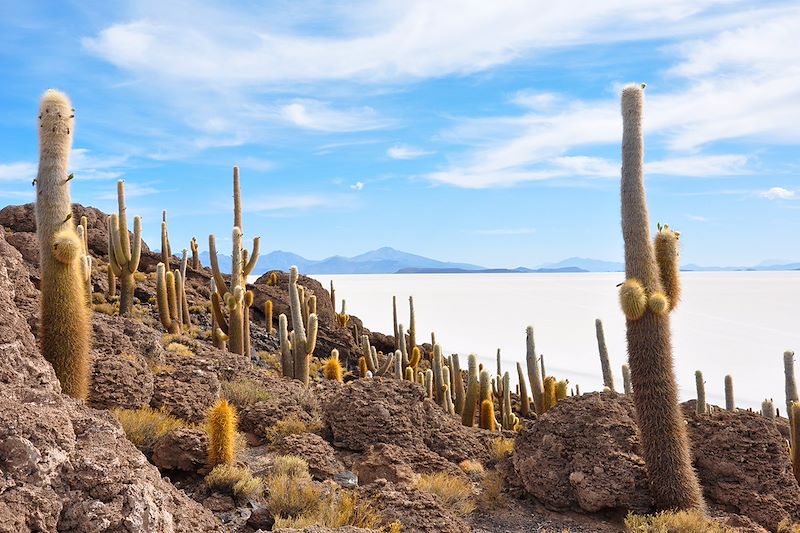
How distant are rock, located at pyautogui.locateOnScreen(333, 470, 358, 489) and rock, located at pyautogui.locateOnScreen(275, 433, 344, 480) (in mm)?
72

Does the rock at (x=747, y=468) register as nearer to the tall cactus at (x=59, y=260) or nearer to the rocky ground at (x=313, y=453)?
the rocky ground at (x=313, y=453)

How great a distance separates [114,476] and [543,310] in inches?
2997

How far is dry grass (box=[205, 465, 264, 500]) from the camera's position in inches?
287

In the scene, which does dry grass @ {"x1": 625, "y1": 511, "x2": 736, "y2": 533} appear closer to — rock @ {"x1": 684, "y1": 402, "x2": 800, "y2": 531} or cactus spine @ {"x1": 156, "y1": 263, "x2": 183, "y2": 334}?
rock @ {"x1": 684, "y1": 402, "x2": 800, "y2": 531}

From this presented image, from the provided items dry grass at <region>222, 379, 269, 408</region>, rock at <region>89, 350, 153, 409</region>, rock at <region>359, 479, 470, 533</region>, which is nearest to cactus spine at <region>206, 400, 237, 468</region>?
rock at <region>359, 479, 470, 533</region>

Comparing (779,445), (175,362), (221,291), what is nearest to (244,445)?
(175,362)

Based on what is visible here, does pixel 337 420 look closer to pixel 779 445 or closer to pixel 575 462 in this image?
pixel 575 462

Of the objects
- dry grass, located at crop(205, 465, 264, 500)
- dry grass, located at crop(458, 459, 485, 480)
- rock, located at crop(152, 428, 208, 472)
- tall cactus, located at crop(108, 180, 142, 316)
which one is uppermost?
tall cactus, located at crop(108, 180, 142, 316)

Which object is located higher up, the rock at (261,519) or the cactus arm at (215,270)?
the cactus arm at (215,270)

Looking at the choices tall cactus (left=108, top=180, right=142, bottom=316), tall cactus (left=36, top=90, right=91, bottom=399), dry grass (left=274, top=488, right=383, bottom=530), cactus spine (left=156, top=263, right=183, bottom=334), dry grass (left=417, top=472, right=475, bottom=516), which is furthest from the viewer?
cactus spine (left=156, top=263, right=183, bottom=334)

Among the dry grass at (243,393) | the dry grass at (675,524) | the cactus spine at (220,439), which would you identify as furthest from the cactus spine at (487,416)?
the cactus spine at (220,439)

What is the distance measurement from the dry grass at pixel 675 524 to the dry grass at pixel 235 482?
3.81 m

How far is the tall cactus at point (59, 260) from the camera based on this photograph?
819cm

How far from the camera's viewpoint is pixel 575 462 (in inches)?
336
